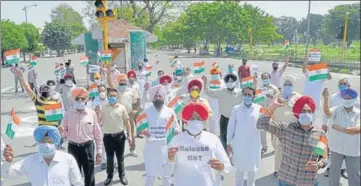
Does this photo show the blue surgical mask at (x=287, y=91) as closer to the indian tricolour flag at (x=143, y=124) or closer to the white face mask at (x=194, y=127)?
the indian tricolour flag at (x=143, y=124)

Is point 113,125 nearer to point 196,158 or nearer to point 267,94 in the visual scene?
point 196,158

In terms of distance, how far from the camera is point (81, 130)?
5.26 metres

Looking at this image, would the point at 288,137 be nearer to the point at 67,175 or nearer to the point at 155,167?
the point at 155,167

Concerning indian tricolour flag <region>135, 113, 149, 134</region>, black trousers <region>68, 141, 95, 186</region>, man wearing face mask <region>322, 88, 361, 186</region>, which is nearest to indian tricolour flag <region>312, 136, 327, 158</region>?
man wearing face mask <region>322, 88, 361, 186</region>

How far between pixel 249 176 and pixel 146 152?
1.55 meters

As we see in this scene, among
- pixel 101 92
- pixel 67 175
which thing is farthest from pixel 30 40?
pixel 67 175

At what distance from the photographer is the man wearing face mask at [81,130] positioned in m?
5.20

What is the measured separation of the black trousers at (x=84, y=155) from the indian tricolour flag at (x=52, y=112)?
49 cm

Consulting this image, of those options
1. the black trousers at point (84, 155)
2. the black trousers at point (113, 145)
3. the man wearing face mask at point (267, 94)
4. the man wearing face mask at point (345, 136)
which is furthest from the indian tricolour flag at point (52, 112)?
the man wearing face mask at point (267, 94)

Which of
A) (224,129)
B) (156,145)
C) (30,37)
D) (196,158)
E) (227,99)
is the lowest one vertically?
(224,129)

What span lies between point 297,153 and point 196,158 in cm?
105

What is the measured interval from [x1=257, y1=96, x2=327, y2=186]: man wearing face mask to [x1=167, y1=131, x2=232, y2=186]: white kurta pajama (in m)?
0.66

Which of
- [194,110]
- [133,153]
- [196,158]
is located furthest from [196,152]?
[133,153]

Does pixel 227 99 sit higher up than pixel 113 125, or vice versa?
pixel 227 99
